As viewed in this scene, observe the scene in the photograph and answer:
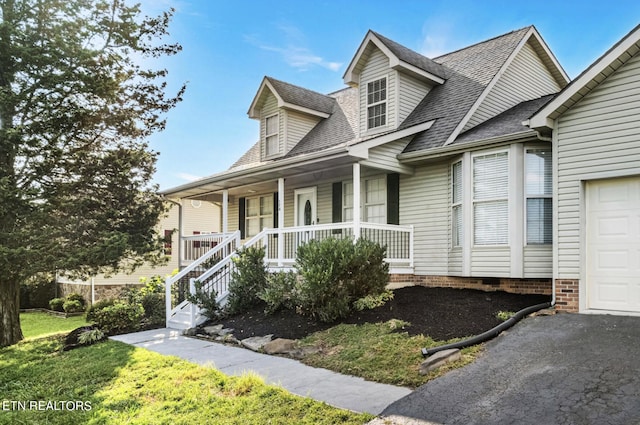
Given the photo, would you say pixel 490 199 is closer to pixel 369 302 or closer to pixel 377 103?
pixel 369 302

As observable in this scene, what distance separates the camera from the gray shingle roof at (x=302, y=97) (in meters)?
16.0

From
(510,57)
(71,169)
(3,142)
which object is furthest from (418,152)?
(3,142)

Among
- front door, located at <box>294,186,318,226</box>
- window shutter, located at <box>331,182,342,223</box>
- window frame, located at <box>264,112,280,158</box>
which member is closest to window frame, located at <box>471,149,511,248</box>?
window shutter, located at <box>331,182,342,223</box>

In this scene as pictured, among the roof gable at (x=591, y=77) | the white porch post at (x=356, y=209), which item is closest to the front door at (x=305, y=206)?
the white porch post at (x=356, y=209)

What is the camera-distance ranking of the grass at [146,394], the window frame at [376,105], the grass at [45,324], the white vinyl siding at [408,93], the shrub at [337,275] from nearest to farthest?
the grass at [146,394] → the shrub at [337,275] → the white vinyl siding at [408,93] → the window frame at [376,105] → the grass at [45,324]

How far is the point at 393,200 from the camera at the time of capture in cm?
A: 1227

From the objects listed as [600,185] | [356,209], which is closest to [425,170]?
[356,209]

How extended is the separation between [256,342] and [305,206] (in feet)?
21.5

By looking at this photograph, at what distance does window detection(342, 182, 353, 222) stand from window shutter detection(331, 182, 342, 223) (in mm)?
84

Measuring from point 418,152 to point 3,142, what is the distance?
10.0 m

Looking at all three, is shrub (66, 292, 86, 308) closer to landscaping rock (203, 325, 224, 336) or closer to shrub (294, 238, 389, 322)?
landscaping rock (203, 325, 224, 336)

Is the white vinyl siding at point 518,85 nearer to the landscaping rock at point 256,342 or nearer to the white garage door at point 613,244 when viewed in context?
the white garage door at point 613,244

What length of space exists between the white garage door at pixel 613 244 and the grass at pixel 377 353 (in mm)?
2777

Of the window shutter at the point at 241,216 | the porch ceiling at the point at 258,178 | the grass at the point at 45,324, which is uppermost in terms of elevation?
the porch ceiling at the point at 258,178
